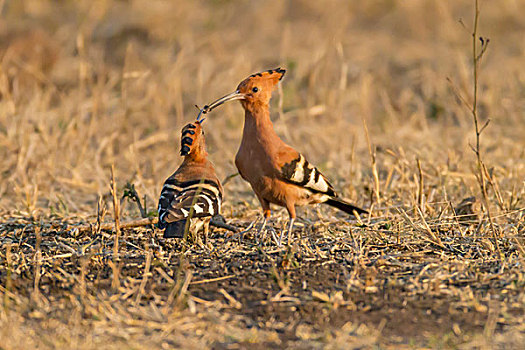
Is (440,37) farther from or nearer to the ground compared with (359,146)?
farther from the ground

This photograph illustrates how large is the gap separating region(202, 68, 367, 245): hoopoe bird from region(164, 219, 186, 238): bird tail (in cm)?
51

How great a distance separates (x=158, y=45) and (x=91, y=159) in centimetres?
427

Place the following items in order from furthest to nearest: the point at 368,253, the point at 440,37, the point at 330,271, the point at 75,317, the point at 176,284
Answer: the point at 440,37, the point at 368,253, the point at 330,271, the point at 176,284, the point at 75,317

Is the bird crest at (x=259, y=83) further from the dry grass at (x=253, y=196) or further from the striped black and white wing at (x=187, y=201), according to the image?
the dry grass at (x=253, y=196)

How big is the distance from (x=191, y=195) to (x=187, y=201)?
0.05 meters

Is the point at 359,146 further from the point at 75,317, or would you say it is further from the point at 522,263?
the point at 75,317

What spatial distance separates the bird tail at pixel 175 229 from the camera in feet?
12.9

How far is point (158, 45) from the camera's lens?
34.1ft

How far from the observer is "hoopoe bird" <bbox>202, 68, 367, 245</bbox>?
4156mm

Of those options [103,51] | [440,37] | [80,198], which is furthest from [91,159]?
[440,37]

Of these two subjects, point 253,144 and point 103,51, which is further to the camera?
point 103,51

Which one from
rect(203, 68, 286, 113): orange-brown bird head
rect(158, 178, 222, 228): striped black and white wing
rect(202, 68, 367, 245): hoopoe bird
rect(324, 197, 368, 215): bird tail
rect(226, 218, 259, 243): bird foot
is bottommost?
rect(226, 218, 259, 243): bird foot

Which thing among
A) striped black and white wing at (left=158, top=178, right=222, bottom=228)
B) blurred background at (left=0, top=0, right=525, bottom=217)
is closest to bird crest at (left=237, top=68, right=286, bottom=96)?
striped black and white wing at (left=158, top=178, right=222, bottom=228)

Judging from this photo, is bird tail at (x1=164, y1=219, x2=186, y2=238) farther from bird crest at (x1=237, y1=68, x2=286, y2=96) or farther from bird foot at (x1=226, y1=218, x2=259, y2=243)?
bird crest at (x1=237, y1=68, x2=286, y2=96)
